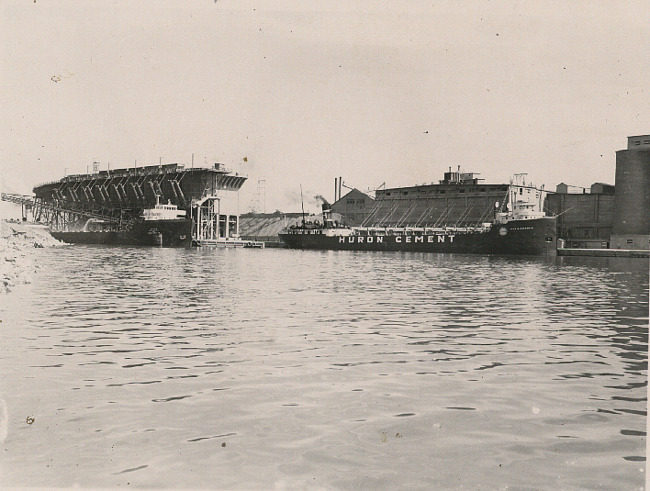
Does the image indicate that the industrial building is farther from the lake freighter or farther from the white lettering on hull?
the white lettering on hull

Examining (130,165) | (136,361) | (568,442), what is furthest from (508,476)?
(130,165)

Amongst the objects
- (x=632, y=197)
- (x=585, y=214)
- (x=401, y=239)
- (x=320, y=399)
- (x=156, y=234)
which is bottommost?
(x=320, y=399)

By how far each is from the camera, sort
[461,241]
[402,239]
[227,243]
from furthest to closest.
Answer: [227,243] → [402,239] → [461,241]

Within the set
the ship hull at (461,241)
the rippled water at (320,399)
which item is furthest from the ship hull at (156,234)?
the rippled water at (320,399)

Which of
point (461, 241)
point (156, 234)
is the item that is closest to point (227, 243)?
point (156, 234)

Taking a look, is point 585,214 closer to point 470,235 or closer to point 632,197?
point 632,197
